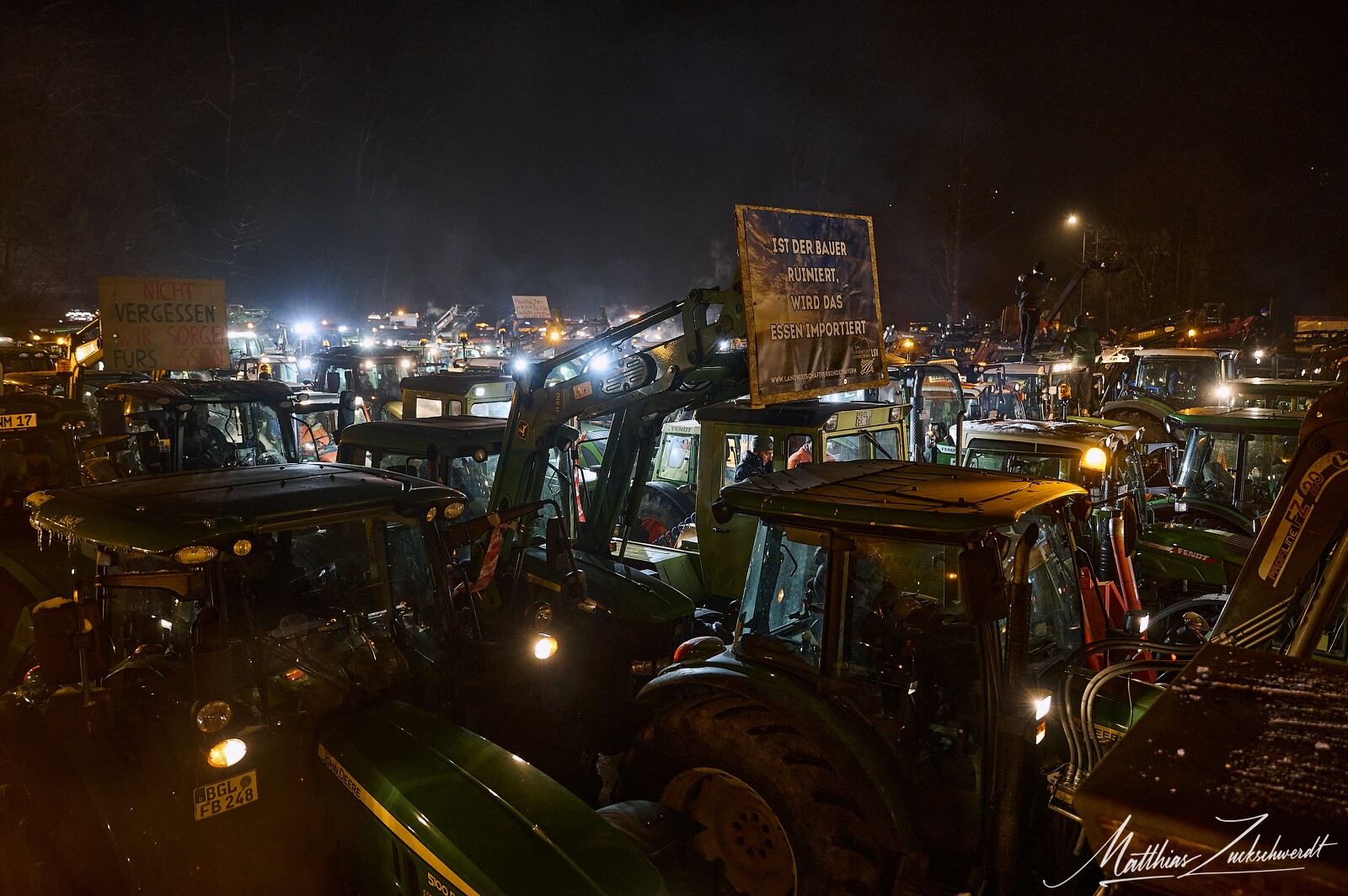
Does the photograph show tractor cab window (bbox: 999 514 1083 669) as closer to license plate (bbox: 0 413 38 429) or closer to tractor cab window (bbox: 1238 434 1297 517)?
tractor cab window (bbox: 1238 434 1297 517)

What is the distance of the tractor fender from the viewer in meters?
3.54

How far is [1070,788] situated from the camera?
302 cm

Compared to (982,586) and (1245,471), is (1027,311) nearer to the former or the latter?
(1245,471)

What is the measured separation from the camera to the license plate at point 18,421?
1035 centimetres

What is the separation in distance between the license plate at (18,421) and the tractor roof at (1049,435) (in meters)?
12.3

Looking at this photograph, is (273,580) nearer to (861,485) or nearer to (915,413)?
(861,485)

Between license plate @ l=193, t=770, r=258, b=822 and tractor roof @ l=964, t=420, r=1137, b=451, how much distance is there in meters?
8.79

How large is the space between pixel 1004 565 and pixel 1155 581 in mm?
5914

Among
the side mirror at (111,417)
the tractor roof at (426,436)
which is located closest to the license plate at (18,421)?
the side mirror at (111,417)

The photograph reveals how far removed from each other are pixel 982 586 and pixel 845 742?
1029 mm

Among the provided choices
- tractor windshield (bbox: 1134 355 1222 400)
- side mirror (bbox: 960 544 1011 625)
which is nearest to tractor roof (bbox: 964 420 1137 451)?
side mirror (bbox: 960 544 1011 625)

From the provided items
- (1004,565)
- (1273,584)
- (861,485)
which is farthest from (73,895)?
(1273,584)

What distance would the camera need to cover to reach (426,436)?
26.2ft

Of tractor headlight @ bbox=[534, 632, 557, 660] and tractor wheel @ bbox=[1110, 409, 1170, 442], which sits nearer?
tractor headlight @ bbox=[534, 632, 557, 660]
